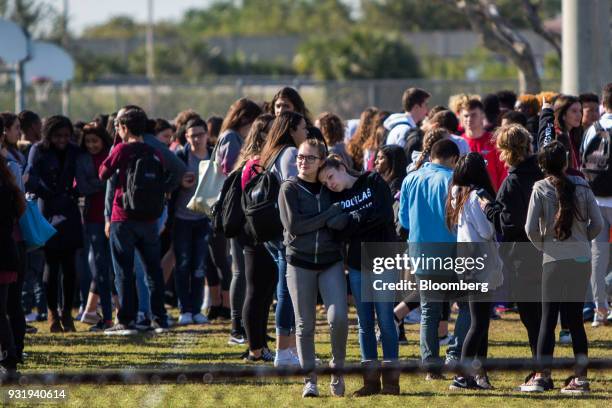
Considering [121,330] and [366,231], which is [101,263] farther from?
[366,231]

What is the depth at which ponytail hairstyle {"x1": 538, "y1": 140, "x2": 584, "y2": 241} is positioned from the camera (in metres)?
7.90

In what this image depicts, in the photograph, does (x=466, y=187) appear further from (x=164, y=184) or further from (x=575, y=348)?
(x=164, y=184)

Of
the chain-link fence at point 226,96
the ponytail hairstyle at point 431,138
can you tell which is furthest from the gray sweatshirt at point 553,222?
the chain-link fence at point 226,96

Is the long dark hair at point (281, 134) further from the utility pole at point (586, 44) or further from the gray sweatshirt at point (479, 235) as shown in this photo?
the utility pole at point (586, 44)

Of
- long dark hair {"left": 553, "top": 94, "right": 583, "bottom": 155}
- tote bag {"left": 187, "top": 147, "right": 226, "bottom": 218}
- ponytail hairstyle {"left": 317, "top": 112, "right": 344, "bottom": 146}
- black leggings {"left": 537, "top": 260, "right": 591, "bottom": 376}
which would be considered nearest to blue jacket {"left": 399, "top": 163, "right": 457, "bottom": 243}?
black leggings {"left": 537, "top": 260, "right": 591, "bottom": 376}

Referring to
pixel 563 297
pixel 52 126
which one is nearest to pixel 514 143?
pixel 563 297

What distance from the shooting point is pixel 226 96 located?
2214 centimetres

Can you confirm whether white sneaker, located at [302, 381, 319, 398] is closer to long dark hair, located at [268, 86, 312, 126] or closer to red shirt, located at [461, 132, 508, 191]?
long dark hair, located at [268, 86, 312, 126]

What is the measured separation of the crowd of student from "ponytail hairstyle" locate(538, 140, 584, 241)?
0.01 m

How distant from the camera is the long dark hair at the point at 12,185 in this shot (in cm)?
822

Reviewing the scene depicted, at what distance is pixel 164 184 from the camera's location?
419 inches

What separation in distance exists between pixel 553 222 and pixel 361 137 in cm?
402

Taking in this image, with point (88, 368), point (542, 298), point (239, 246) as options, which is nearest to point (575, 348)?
point (542, 298)

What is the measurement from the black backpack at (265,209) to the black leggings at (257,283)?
0.56 metres
